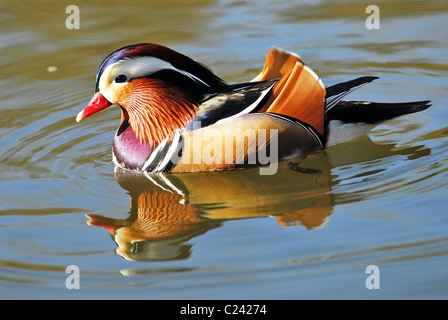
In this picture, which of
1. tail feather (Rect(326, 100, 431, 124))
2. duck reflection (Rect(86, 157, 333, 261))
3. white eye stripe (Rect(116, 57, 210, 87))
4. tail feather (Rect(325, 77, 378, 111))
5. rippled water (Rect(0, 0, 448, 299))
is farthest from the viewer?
tail feather (Rect(326, 100, 431, 124))

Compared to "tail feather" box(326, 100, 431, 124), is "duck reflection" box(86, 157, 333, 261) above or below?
below

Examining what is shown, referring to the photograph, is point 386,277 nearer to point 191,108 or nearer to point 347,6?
point 191,108

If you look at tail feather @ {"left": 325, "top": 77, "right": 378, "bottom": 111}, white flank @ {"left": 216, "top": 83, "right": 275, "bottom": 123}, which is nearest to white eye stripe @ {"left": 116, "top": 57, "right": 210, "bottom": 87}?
white flank @ {"left": 216, "top": 83, "right": 275, "bottom": 123}

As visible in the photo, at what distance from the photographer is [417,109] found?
609 cm

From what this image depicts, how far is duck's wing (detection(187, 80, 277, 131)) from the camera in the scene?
18.7ft

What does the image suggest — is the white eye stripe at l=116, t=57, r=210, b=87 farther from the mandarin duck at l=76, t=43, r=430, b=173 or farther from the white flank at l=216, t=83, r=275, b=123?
the white flank at l=216, t=83, r=275, b=123

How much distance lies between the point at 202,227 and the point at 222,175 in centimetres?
92

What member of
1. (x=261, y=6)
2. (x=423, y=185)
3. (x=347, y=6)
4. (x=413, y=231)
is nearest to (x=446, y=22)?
(x=347, y=6)

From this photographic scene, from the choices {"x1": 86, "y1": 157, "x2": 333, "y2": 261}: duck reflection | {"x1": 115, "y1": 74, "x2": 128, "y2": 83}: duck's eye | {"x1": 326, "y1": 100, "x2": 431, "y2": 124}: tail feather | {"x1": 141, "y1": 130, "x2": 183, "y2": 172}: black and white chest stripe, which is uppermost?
{"x1": 115, "y1": 74, "x2": 128, "y2": 83}: duck's eye

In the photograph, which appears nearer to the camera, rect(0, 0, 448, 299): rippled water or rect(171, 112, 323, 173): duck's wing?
rect(0, 0, 448, 299): rippled water

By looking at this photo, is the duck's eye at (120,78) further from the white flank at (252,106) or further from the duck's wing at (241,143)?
the white flank at (252,106)

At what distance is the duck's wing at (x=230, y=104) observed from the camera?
18.7 ft

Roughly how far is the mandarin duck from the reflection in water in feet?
0.40

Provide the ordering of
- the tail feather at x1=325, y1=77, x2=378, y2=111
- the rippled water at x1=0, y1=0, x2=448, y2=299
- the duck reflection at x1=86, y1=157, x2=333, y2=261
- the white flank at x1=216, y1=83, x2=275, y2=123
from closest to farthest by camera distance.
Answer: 1. the rippled water at x1=0, y1=0, x2=448, y2=299
2. the duck reflection at x1=86, y1=157, x2=333, y2=261
3. the white flank at x1=216, y1=83, x2=275, y2=123
4. the tail feather at x1=325, y1=77, x2=378, y2=111
